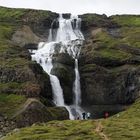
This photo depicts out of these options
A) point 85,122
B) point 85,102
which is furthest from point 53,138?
point 85,102

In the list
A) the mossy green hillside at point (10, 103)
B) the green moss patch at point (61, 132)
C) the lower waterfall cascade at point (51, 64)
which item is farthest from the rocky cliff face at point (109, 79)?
the green moss patch at point (61, 132)

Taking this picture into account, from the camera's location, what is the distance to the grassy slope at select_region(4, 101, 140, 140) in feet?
275

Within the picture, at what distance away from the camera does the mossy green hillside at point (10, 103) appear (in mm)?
124500

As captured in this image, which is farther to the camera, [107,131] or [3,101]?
[3,101]

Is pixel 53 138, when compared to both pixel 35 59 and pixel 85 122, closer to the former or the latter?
pixel 85 122

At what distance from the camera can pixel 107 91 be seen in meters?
163

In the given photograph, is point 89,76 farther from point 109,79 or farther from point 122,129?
point 122,129

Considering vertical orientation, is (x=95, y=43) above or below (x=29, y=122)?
above

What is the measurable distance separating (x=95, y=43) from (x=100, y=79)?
942 inches

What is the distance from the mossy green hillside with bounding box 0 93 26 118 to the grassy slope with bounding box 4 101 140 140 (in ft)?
85.4

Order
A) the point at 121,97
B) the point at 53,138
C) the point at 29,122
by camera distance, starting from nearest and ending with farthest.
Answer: the point at 53,138 < the point at 29,122 < the point at 121,97

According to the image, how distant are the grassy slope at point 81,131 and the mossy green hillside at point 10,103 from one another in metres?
26.0

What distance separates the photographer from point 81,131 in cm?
8931

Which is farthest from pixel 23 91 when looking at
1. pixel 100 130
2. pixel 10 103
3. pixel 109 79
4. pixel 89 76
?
pixel 100 130
